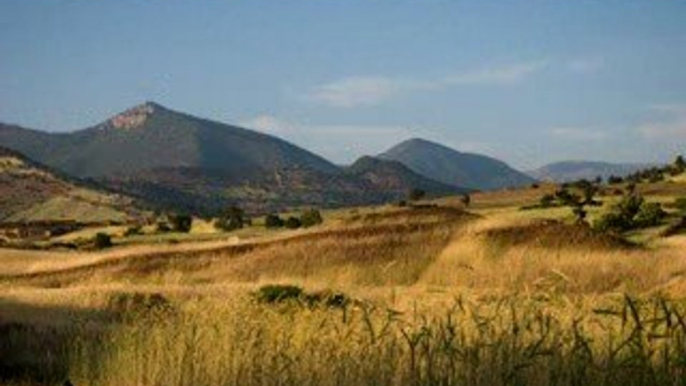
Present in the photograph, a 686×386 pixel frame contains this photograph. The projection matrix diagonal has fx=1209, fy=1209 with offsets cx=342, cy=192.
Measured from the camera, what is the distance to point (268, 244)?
3669 cm

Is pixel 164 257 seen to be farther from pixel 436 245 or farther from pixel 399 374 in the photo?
pixel 399 374

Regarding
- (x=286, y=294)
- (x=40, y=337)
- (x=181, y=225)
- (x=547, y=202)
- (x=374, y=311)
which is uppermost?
(x=547, y=202)

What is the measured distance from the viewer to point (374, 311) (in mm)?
18875

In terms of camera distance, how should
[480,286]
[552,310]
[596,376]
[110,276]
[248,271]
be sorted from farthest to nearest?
[110,276]
[248,271]
[480,286]
[552,310]
[596,376]

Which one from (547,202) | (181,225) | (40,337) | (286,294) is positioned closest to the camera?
(40,337)

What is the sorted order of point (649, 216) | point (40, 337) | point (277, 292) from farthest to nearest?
point (649, 216)
point (277, 292)
point (40, 337)

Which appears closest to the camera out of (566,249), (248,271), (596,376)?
(596,376)

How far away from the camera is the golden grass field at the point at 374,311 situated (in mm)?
12266

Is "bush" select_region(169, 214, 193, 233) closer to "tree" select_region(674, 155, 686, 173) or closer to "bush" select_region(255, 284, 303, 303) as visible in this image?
"tree" select_region(674, 155, 686, 173)

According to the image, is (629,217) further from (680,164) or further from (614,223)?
(680,164)

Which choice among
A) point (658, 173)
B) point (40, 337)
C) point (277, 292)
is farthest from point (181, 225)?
point (40, 337)

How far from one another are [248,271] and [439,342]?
23.4m

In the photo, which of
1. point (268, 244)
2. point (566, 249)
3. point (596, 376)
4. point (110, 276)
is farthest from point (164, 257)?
point (596, 376)

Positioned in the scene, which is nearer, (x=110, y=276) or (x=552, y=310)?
(x=552, y=310)
